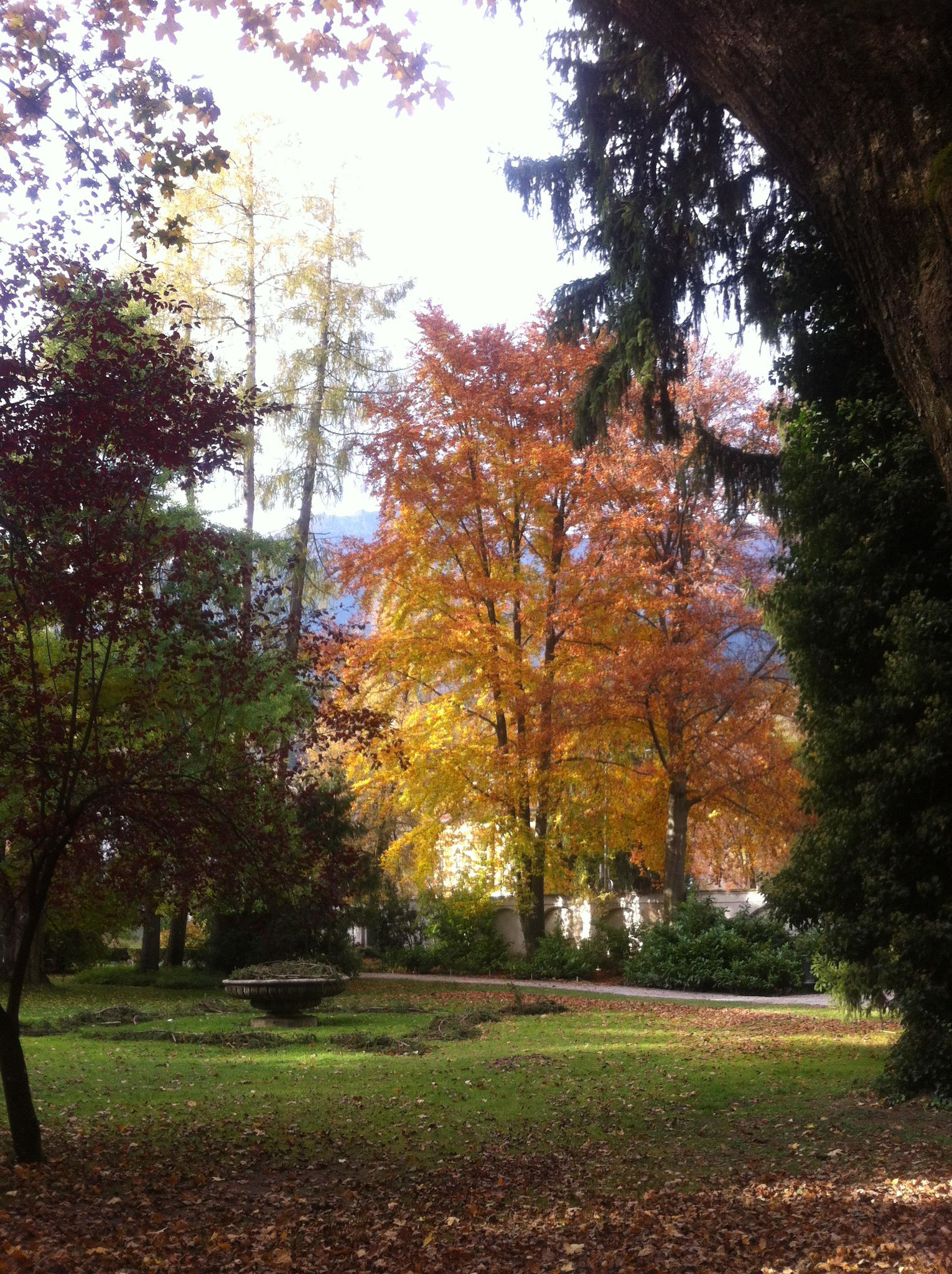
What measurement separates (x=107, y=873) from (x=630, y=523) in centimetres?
1321

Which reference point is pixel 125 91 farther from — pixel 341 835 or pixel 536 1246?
pixel 341 835

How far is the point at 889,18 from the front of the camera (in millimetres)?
3803

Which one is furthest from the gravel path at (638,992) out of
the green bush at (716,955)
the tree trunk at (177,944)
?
the tree trunk at (177,944)

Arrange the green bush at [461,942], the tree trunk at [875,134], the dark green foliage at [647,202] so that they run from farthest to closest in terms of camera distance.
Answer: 1. the green bush at [461,942]
2. the dark green foliage at [647,202]
3. the tree trunk at [875,134]

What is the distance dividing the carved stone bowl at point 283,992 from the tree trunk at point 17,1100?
788 centimetres

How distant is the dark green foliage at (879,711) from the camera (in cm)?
808

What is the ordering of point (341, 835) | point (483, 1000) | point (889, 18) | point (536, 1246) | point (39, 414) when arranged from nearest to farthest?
point (889, 18)
point (536, 1246)
point (39, 414)
point (483, 1000)
point (341, 835)

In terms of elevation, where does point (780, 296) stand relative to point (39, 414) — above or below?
above

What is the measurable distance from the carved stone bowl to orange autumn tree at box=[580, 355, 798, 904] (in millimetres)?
6808

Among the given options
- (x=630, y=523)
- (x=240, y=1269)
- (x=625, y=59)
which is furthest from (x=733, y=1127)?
(x=630, y=523)

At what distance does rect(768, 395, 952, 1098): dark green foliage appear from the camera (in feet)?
26.5

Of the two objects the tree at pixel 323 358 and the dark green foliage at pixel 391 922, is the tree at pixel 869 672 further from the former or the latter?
the dark green foliage at pixel 391 922

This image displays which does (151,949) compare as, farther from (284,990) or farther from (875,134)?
(875,134)

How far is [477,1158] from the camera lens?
675 centimetres
